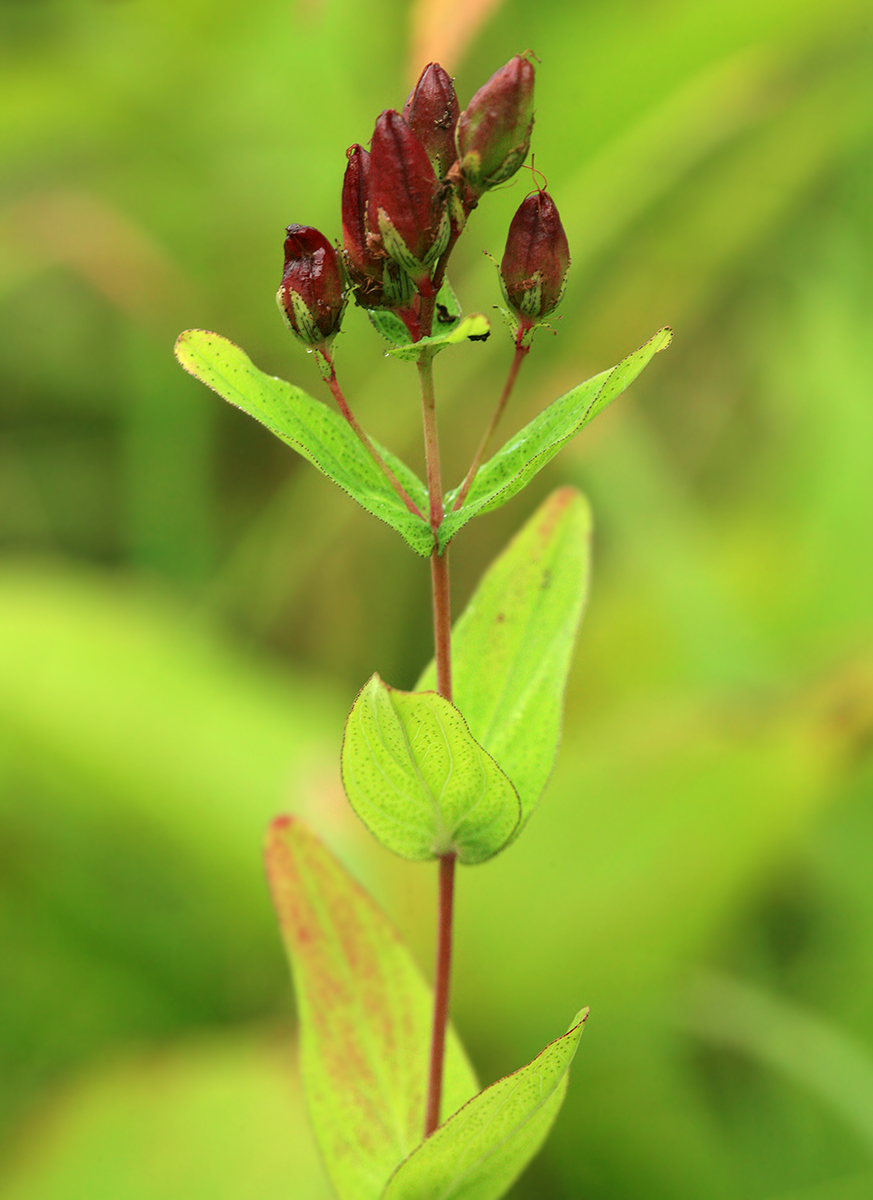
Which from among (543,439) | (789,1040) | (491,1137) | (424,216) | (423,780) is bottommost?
(789,1040)

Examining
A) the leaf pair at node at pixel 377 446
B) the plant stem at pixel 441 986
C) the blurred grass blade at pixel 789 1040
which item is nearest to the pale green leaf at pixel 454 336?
the leaf pair at node at pixel 377 446

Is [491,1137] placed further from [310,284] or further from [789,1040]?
[789,1040]

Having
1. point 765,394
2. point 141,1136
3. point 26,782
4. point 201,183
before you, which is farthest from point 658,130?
point 141,1136

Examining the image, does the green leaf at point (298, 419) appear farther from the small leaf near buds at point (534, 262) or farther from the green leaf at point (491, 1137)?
the green leaf at point (491, 1137)

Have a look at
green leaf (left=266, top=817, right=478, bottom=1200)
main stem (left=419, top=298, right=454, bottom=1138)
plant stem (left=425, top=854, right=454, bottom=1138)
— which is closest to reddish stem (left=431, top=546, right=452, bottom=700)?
main stem (left=419, top=298, right=454, bottom=1138)

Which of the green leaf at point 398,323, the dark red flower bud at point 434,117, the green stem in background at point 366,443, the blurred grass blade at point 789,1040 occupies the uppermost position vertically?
the dark red flower bud at point 434,117

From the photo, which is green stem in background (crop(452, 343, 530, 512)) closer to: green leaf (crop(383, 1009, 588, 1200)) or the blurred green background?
green leaf (crop(383, 1009, 588, 1200))

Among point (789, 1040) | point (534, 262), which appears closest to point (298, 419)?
point (534, 262)
